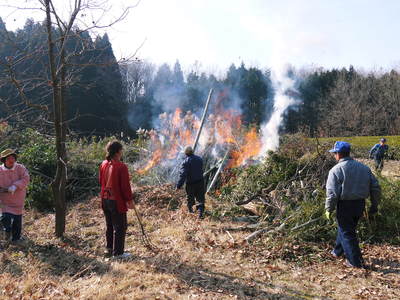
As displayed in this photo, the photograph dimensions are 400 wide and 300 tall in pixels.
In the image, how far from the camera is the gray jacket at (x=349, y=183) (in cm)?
473

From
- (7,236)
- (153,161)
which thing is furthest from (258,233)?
(153,161)

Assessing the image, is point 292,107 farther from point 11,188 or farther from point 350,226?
point 11,188

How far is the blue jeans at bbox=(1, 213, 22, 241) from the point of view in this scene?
5.86m

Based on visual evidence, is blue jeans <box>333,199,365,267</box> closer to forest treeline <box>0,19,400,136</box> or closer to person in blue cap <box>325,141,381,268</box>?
person in blue cap <box>325,141,381,268</box>

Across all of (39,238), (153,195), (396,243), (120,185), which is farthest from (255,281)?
(153,195)

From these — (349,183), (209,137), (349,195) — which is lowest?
(349,195)

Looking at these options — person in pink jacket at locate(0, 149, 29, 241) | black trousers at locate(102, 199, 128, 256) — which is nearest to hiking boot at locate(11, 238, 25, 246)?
person in pink jacket at locate(0, 149, 29, 241)

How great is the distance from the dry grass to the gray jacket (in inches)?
40.8

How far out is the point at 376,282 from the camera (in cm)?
446

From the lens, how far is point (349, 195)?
473 centimetres

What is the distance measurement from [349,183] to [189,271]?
2.60m

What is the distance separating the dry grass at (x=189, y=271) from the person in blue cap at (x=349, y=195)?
36 cm

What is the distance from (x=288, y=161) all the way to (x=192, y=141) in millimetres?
4581

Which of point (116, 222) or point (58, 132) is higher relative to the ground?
point (58, 132)
